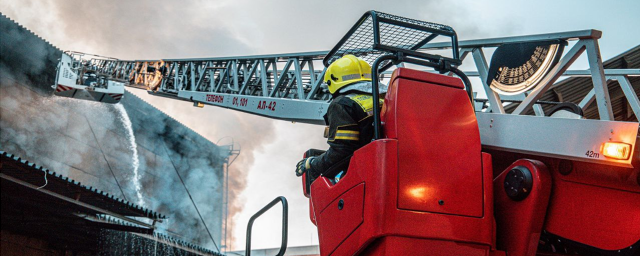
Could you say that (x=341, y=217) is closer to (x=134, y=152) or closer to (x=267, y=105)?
(x=267, y=105)

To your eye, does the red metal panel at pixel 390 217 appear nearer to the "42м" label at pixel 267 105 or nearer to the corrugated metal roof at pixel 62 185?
the "42м" label at pixel 267 105

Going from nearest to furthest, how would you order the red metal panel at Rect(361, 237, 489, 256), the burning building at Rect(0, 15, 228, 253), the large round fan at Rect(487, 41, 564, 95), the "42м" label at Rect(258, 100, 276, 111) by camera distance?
the red metal panel at Rect(361, 237, 489, 256) → the large round fan at Rect(487, 41, 564, 95) → the "42м" label at Rect(258, 100, 276, 111) → the burning building at Rect(0, 15, 228, 253)

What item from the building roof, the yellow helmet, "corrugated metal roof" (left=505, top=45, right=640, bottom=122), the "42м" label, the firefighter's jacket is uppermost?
"corrugated metal roof" (left=505, top=45, right=640, bottom=122)

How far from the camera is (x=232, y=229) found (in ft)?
89.2

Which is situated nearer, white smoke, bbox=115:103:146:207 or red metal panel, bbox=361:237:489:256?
red metal panel, bbox=361:237:489:256

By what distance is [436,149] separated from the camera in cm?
292

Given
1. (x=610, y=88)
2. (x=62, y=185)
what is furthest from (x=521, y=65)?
(x=62, y=185)

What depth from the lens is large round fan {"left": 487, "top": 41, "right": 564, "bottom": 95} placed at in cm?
370

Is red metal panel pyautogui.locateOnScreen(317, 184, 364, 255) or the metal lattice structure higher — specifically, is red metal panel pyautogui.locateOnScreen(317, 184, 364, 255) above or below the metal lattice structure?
below

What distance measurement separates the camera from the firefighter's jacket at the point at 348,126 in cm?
320

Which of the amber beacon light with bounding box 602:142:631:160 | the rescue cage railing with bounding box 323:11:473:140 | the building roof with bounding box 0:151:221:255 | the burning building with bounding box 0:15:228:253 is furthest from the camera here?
the burning building with bounding box 0:15:228:253

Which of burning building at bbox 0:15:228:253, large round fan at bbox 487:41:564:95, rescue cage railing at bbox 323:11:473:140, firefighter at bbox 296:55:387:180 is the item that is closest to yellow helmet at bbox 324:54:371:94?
firefighter at bbox 296:55:387:180

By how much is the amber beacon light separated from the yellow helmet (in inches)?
59.7

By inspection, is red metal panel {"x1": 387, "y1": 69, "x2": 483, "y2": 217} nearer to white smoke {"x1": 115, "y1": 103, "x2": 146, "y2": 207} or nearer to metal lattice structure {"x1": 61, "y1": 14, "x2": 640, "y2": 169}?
metal lattice structure {"x1": 61, "y1": 14, "x2": 640, "y2": 169}
